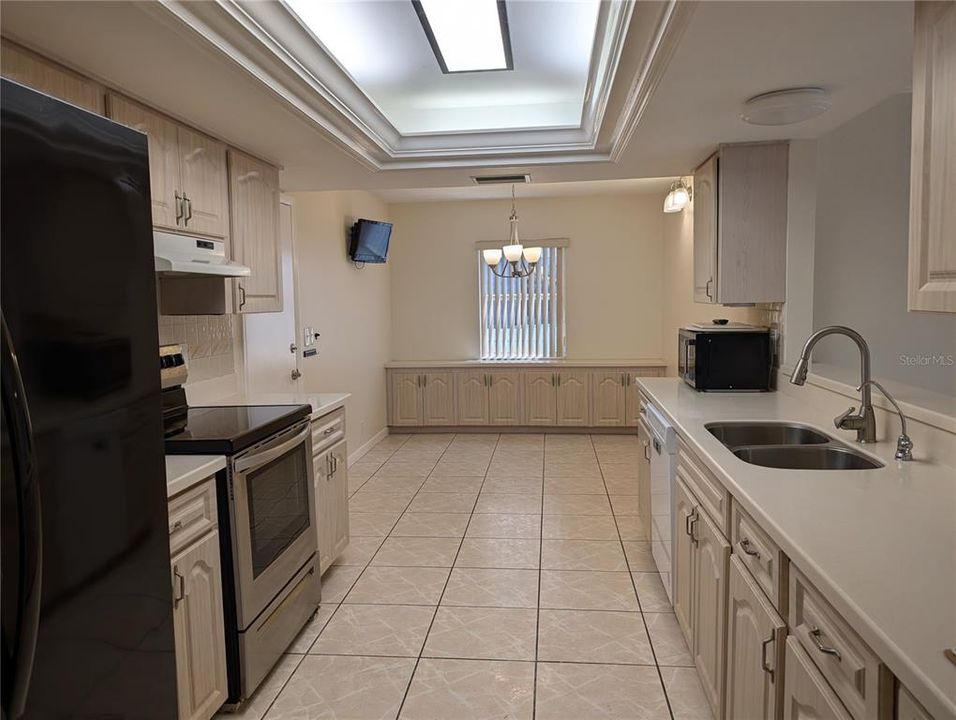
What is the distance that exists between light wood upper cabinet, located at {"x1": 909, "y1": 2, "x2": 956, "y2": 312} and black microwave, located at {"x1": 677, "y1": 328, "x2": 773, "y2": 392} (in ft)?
6.35

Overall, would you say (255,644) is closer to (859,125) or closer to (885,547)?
(885,547)

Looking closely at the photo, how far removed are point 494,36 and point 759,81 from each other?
1075 millimetres

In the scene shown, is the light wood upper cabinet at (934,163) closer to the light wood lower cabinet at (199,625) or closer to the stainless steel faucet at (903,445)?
the stainless steel faucet at (903,445)

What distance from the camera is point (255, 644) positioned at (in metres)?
2.27

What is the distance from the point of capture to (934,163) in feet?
4.45

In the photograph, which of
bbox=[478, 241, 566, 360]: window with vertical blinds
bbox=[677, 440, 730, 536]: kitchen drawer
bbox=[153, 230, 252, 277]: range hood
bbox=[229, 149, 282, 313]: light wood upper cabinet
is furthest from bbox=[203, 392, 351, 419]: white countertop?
bbox=[478, 241, 566, 360]: window with vertical blinds

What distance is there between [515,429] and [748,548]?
5019 millimetres

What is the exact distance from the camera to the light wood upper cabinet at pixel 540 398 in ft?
21.4

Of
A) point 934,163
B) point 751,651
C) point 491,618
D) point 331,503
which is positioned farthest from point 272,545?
point 934,163

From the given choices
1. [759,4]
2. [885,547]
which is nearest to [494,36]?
[759,4]

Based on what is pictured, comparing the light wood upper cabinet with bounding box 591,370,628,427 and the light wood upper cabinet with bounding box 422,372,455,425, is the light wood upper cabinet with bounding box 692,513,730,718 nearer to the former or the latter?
the light wood upper cabinet with bounding box 591,370,628,427

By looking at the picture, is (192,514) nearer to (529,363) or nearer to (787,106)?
(787,106)

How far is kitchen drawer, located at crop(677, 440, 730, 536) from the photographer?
1893 mm

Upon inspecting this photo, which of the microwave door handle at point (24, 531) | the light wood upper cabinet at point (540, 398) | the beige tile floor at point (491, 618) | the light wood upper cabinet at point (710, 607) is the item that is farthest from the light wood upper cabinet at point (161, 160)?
the light wood upper cabinet at point (540, 398)
